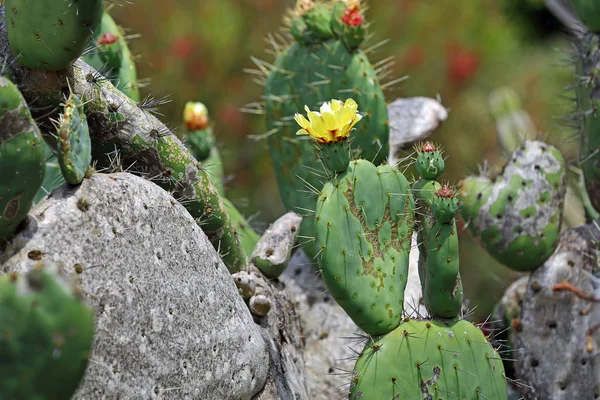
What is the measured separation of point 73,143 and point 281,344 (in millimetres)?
947

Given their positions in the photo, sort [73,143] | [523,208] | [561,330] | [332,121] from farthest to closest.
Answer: [523,208]
[561,330]
[332,121]
[73,143]

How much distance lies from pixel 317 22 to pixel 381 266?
4.18ft

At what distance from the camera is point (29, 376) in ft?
4.81

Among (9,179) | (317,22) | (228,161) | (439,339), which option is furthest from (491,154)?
(9,179)

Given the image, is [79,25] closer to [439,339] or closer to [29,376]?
[29,376]

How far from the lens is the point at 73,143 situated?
1982mm

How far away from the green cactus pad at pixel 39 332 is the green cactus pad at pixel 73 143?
0.53m

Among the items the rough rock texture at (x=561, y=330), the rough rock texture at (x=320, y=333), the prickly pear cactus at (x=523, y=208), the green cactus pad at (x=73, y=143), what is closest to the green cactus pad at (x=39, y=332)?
the green cactus pad at (x=73, y=143)

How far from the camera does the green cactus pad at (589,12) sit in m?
2.98

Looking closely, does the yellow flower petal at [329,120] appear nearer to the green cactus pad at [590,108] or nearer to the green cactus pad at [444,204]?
the green cactus pad at [444,204]

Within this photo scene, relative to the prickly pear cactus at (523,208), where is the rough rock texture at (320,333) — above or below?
below

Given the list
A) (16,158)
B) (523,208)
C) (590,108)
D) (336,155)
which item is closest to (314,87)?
(523,208)

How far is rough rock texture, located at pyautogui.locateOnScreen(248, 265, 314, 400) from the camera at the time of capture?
247cm

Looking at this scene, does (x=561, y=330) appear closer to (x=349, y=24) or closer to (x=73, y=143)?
(x=349, y=24)
